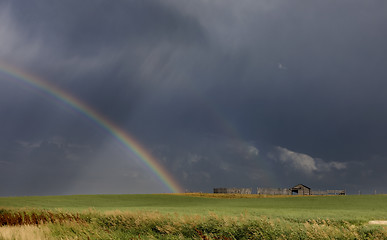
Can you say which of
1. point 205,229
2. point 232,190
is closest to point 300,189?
point 232,190

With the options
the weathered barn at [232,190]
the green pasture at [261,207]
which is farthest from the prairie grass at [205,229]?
the weathered barn at [232,190]

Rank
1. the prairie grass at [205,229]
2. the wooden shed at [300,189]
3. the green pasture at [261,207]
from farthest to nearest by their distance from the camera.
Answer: the wooden shed at [300,189] → the green pasture at [261,207] → the prairie grass at [205,229]

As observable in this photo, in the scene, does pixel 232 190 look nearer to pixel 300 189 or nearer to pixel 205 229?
pixel 300 189

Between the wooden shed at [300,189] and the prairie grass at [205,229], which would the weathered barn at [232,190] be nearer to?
the wooden shed at [300,189]

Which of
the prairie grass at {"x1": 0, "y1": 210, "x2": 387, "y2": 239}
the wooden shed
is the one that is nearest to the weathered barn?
the wooden shed

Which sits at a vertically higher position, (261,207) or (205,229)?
(261,207)

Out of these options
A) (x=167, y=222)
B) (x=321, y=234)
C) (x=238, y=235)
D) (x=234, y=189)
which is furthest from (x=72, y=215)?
(x=234, y=189)

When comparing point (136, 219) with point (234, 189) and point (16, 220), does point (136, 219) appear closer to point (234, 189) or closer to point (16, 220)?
point (16, 220)

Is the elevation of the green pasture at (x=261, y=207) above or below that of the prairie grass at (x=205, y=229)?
above

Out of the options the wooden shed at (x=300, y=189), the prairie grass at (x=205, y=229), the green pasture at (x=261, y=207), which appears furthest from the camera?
the wooden shed at (x=300, y=189)

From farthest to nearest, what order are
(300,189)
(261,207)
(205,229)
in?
1. (300,189)
2. (261,207)
3. (205,229)

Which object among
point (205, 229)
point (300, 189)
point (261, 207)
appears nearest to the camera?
point (205, 229)

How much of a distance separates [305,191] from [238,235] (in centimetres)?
7566

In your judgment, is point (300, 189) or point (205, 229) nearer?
point (205, 229)
